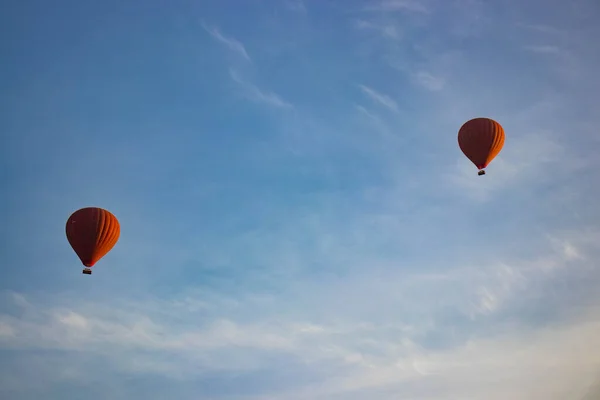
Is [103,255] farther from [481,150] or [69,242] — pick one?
[481,150]

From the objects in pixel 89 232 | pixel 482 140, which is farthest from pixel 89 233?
pixel 482 140

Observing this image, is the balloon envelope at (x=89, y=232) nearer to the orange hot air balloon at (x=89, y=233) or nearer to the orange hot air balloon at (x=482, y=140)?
the orange hot air balloon at (x=89, y=233)

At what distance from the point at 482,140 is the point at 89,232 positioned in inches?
1914

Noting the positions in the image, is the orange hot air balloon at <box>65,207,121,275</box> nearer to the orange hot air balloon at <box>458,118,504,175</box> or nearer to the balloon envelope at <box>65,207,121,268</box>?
the balloon envelope at <box>65,207,121,268</box>

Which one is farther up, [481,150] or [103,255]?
[481,150]

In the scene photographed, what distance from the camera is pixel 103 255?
270 feet

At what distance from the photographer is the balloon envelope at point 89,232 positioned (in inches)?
3166

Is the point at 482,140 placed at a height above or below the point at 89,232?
above

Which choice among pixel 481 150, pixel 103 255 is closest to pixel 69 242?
pixel 103 255

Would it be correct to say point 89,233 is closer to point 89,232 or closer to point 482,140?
point 89,232

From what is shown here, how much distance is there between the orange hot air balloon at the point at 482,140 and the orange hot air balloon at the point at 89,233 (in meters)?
44.8

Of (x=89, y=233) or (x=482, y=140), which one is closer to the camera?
(x=89, y=233)

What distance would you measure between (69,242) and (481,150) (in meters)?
51.1

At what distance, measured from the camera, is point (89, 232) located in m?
80.4
